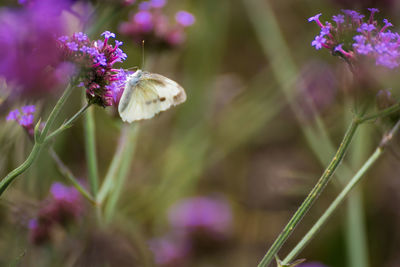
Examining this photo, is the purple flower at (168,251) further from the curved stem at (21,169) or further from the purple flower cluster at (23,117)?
the curved stem at (21,169)

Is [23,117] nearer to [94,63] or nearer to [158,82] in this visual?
[94,63]

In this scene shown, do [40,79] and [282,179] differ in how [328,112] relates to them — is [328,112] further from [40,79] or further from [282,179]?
[40,79]

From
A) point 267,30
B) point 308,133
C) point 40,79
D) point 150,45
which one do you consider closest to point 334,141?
point 267,30

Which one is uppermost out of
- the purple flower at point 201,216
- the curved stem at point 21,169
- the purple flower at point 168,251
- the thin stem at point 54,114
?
the thin stem at point 54,114

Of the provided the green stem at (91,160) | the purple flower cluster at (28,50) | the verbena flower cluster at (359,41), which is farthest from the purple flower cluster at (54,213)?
the verbena flower cluster at (359,41)

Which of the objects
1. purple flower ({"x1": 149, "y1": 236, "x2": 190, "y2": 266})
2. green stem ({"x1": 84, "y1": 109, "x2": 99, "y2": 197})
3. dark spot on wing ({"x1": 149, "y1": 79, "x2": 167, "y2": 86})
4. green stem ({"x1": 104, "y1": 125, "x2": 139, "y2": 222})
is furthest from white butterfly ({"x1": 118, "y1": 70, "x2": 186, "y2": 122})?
purple flower ({"x1": 149, "y1": 236, "x2": 190, "y2": 266})

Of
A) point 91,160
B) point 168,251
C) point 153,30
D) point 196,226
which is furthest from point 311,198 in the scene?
point 196,226
